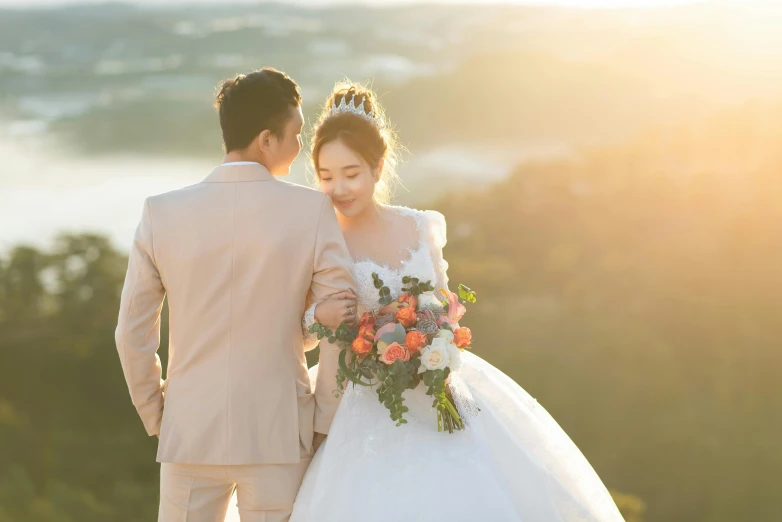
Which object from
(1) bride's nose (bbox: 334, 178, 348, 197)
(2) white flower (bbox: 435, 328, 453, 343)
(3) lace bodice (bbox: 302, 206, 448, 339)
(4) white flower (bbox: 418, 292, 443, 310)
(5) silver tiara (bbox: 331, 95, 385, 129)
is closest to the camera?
(2) white flower (bbox: 435, 328, 453, 343)

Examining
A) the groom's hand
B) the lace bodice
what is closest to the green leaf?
the lace bodice

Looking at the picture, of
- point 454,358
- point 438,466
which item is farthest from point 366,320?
point 438,466

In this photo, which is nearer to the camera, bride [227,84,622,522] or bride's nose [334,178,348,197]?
bride [227,84,622,522]

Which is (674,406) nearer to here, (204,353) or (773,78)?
(773,78)

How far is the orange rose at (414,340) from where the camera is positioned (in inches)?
108

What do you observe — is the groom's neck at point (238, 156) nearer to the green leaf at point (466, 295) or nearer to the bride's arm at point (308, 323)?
the bride's arm at point (308, 323)

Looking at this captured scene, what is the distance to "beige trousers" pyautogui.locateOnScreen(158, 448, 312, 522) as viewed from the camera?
283 cm

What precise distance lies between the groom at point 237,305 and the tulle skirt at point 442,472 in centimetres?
18

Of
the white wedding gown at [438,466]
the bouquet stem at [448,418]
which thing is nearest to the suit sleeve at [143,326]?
the white wedding gown at [438,466]

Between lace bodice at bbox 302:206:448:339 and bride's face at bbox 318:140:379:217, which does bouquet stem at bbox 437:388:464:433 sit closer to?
lace bodice at bbox 302:206:448:339

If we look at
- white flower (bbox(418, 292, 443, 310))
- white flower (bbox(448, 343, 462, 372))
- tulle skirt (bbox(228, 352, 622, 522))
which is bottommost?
tulle skirt (bbox(228, 352, 622, 522))

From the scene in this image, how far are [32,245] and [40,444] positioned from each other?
5.12 metres

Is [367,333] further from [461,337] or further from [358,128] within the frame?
[358,128]

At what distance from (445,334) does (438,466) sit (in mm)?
432
